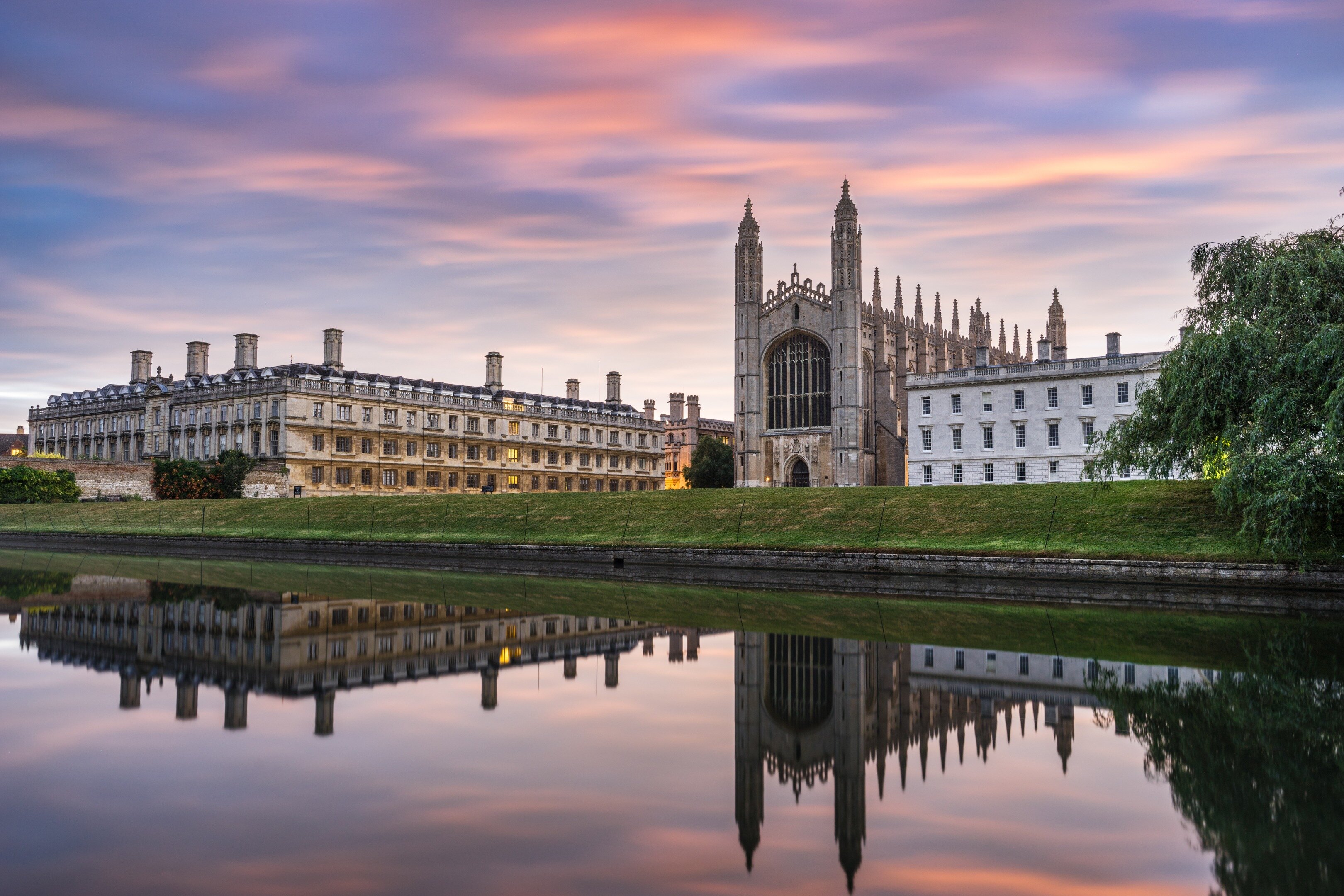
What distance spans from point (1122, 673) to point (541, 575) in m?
19.8

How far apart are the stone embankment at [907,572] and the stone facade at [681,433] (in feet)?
248

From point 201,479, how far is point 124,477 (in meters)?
10.4

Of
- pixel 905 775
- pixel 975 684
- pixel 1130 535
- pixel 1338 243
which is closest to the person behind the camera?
pixel 905 775

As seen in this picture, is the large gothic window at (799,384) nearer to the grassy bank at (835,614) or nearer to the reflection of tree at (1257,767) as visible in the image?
the grassy bank at (835,614)

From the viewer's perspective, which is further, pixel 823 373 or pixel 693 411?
pixel 693 411

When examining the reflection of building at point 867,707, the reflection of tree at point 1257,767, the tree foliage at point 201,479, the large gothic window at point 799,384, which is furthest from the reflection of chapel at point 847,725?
the tree foliage at point 201,479

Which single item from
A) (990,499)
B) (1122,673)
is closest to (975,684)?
(1122,673)

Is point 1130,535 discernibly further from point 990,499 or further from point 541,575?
point 541,575

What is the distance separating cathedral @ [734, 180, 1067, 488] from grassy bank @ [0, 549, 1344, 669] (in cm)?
4346

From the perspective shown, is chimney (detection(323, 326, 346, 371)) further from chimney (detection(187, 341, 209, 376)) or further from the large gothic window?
the large gothic window

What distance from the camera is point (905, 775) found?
28.0 ft

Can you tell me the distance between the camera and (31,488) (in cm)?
6612

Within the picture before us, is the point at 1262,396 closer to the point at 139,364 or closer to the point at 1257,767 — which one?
the point at 1257,767

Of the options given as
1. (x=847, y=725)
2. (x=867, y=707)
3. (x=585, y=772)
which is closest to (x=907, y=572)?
(x=867, y=707)
